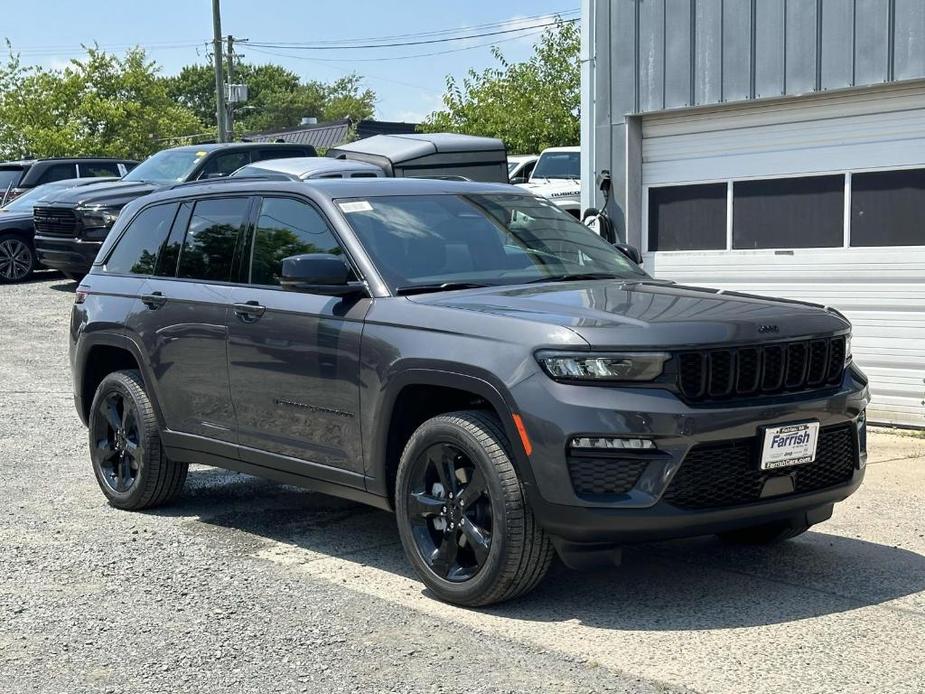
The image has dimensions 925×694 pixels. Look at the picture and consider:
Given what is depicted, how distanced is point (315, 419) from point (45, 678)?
6.14ft

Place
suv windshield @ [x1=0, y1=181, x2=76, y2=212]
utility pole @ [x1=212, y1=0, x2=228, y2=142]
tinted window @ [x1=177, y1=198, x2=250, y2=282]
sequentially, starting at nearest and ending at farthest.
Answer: tinted window @ [x1=177, y1=198, x2=250, y2=282] → suv windshield @ [x1=0, y1=181, x2=76, y2=212] → utility pole @ [x1=212, y1=0, x2=228, y2=142]

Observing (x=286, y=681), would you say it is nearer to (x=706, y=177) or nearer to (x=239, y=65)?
(x=706, y=177)

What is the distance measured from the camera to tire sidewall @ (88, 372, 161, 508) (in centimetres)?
734

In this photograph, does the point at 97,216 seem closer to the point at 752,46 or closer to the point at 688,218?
the point at 688,218

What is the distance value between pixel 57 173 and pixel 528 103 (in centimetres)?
1675

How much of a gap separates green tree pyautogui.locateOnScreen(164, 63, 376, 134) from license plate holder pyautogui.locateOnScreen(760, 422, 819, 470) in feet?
372

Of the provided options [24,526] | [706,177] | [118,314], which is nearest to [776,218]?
[706,177]

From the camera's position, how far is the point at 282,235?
6.69 m

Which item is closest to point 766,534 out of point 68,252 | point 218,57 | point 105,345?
point 105,345

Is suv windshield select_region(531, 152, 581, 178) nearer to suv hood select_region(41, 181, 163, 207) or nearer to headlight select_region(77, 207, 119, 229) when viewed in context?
suv hood select_region(41, 181, 163, 207)

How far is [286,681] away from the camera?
15.1 ft

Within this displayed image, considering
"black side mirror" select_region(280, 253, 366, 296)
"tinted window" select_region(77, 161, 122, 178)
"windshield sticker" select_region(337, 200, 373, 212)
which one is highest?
"tinted window" select_region(77, 161, 122, 178)

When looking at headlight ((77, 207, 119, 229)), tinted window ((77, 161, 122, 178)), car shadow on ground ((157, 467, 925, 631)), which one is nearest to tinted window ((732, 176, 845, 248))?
car shadow on ground ((157, 467, 925, 631))

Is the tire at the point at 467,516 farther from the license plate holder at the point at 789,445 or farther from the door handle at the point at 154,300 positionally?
the door handle at the point at 154,300
